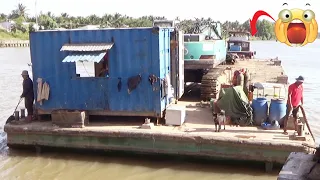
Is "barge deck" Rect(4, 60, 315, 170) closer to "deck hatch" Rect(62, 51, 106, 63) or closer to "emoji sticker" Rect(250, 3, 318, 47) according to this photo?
"deck hatch" Rect(62, 51, 106, 63)

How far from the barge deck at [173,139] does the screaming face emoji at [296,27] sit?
2.75 m

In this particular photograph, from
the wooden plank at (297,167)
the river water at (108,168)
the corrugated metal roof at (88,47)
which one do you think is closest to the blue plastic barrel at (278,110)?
the river water at (108,168)

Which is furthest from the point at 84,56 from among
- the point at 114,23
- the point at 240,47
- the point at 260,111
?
the point at 240,47

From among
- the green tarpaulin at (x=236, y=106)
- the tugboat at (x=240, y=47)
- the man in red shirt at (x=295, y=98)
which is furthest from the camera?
the tugboat at (x=240, y=47)

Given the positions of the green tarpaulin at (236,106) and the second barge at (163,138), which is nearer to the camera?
the second barge at (163,138)

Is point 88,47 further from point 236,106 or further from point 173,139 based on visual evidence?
point 236,106

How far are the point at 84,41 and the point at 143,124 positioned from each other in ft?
7.32

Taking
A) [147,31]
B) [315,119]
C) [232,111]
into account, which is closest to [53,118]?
[147,31]

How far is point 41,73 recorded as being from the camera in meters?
8.50

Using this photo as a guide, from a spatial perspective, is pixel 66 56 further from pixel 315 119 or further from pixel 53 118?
pixel 315 119

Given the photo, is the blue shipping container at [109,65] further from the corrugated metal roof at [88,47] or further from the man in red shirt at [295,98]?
the man in red shirt at [295,98]

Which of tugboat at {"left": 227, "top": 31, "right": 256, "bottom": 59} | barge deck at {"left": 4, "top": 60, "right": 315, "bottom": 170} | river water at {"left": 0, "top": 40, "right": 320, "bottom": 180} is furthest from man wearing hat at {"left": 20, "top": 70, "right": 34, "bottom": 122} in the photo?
tugboat at {"left": 227, "top": 31, "right": 256, "bottom": 59}

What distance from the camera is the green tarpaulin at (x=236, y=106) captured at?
810 cm

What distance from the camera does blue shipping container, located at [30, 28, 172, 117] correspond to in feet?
26.1
